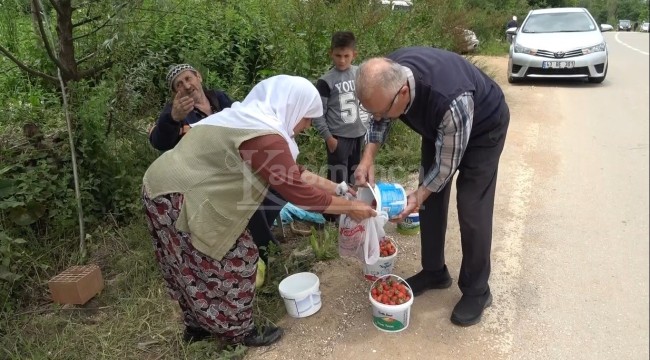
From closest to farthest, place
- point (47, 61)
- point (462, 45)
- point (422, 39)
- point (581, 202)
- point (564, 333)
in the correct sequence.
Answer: point (564, 333), point (581, 202), point (47, 61), point (422, 39), point (462, 45)

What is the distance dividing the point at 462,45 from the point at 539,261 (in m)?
6.51

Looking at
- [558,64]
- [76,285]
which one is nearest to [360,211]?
[76,285]

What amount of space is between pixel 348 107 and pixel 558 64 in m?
5.60

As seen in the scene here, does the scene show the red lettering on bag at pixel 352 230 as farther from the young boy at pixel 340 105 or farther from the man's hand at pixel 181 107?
the man's hand at pixel 181 107

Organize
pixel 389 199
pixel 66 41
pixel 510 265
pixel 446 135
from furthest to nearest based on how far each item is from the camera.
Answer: pixel 66 41
pixel 510 265
pixel 389 199
pixel 446 135

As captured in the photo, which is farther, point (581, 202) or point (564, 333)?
point (581, 202)

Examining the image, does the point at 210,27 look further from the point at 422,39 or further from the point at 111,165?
the point at 422,39

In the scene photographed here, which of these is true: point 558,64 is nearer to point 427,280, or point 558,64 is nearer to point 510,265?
point 510,265

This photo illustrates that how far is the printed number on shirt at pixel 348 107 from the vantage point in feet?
12.1

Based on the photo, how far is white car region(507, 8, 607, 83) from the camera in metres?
7.40

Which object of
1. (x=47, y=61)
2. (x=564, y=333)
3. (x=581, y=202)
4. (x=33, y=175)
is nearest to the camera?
(x=564, y=333)

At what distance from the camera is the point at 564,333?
2.46 meters

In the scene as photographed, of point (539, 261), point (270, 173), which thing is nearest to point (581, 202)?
point (539, 261)

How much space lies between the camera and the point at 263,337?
253 centimetres
